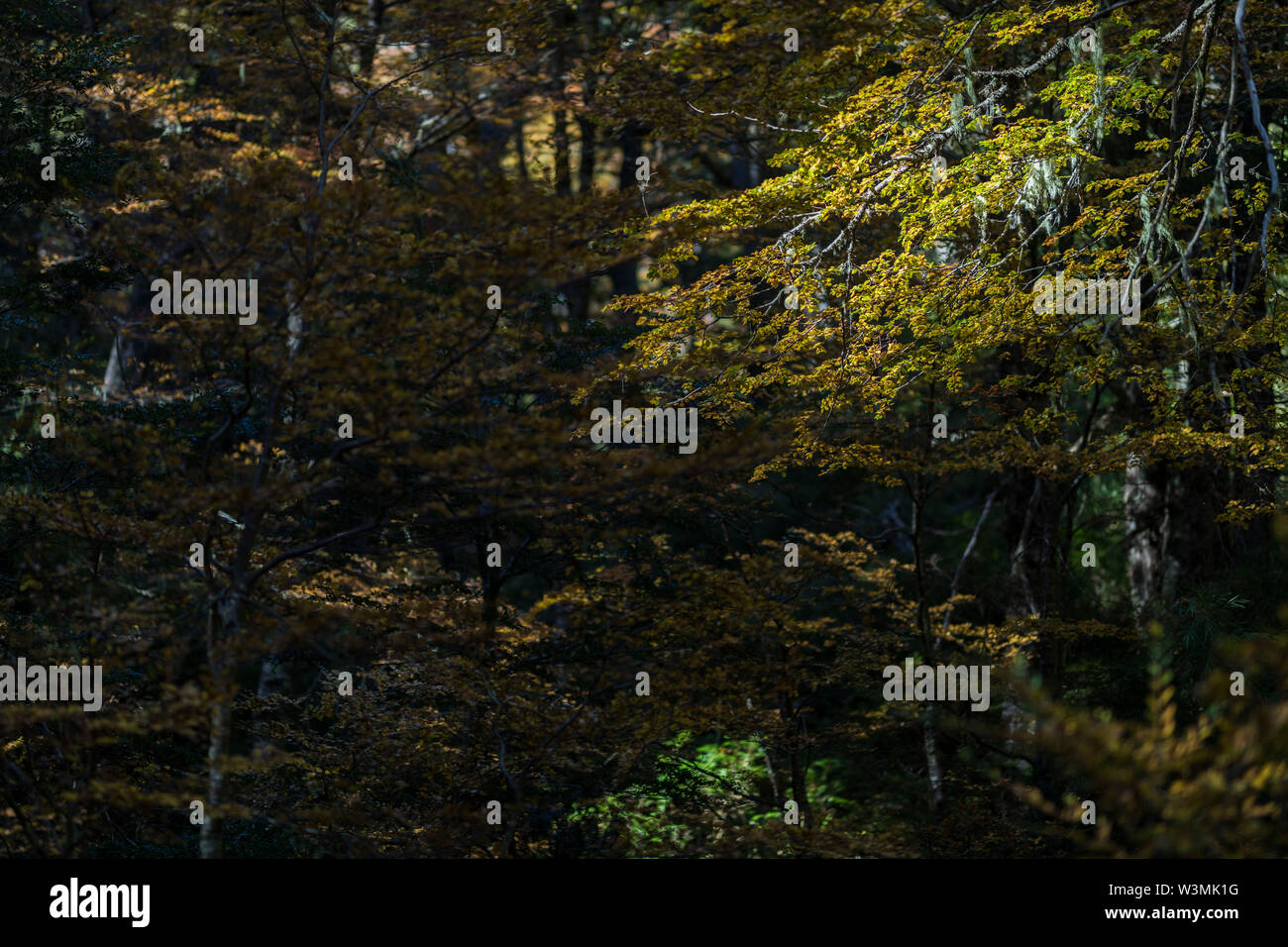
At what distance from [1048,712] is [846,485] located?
11.3 metres

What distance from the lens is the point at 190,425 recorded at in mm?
8875

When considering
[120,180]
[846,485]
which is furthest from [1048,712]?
[846,485]

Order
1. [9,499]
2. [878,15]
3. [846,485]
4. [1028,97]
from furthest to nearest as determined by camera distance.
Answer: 1. [846,485]
2. [878,15]
3. [1028,97]
4. [9,499]

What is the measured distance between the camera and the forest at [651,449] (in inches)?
222

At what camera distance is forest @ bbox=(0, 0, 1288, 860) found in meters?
5.65

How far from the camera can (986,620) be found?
11.8m

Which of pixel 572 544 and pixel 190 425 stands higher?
pixel 190 425

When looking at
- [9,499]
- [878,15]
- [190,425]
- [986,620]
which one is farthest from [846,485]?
[9,499]

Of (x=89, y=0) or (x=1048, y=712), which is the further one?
(x=89, y=0)

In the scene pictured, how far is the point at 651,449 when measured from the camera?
25.4 ft

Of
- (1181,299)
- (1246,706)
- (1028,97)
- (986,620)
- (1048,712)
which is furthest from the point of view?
(986,620)
